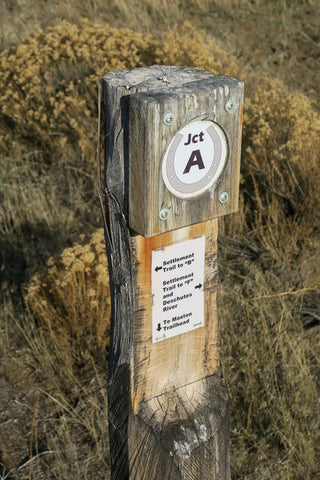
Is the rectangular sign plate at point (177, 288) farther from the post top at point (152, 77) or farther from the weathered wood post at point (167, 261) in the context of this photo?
the post top at point (152, 77)

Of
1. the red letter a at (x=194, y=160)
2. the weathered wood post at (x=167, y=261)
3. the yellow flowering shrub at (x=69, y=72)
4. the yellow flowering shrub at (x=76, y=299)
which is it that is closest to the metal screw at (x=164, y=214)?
the weathered wood post at (x=167, y=261)

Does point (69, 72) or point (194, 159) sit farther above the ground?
Answer: point (194, 159)

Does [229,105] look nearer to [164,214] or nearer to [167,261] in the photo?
[164,214]

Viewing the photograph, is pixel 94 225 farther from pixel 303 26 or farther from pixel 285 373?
pixel 303 26

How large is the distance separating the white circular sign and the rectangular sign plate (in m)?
0.19

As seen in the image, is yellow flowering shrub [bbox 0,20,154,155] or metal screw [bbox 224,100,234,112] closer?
metal screw [bbox 224,100,234,112]

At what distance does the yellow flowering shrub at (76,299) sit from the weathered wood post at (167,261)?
1.60 metres

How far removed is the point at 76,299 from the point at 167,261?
198 centimetres

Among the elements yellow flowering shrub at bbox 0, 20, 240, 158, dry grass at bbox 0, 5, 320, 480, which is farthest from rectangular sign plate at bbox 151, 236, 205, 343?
yellow flowering shrub at bbox 0, 20, 240, 158

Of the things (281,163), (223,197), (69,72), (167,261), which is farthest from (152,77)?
(69,72)

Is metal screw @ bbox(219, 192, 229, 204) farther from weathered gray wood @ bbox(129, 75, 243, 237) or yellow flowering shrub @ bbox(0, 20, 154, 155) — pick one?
yellow flowering shrub @ bbox(0, 20, 154, 155)

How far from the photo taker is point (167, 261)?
1820 mm

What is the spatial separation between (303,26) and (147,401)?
7166mm

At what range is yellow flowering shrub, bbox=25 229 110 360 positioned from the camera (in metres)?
3.63
